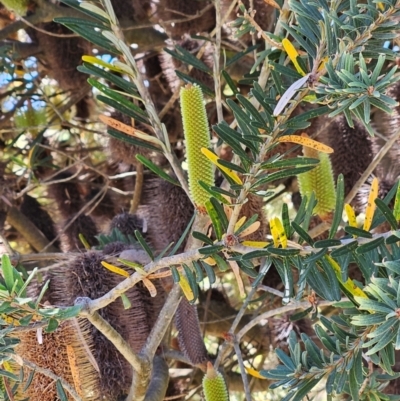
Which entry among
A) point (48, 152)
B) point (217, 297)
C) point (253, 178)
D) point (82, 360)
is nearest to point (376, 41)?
point (253, 178)

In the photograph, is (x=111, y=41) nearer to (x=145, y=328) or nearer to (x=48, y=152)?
(x=145, y=328)

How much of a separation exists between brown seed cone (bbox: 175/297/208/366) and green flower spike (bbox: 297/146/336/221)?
0.29 m

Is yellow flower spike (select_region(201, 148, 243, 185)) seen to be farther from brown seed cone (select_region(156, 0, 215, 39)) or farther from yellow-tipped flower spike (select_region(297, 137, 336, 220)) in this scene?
brown seed cone (select_region(156, 0, 215, 39))

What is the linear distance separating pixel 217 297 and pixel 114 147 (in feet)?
1.96

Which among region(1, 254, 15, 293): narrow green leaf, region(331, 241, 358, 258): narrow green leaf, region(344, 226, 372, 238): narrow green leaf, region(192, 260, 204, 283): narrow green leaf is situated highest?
region(1, 254, 15, 293): narrow green leaf

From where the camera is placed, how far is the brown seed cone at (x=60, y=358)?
87 centimetres

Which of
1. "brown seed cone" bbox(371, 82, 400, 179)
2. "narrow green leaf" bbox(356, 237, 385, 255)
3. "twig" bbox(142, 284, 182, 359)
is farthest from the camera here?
"brown seed cone" bbox(371, 82, 400, 179)

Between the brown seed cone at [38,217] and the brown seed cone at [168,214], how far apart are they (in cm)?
72

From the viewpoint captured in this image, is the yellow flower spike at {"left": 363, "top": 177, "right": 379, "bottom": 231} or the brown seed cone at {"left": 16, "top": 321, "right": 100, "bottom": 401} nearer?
the yellow flower spike at {"left": 363, "top": 177, "right": 379, "bottom": 231}

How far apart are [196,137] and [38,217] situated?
129 cm

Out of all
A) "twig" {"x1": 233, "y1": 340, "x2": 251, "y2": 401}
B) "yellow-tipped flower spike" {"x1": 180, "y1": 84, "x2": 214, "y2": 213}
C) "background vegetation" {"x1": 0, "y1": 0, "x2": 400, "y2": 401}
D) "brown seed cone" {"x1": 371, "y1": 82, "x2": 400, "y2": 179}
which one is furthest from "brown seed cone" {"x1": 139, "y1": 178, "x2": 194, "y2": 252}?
"yellow-tipped flower spike" {"x1": 180, "y1": 84, "x2": 214, "y2": 213}

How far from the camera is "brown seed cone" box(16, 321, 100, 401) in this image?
87 cm

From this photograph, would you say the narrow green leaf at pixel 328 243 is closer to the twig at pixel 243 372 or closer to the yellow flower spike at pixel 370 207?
the yellow flower spike at pixel 370 207

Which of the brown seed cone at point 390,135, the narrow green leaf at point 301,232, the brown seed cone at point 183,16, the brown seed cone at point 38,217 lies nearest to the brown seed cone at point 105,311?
the narrow green leaf at point 301,232
